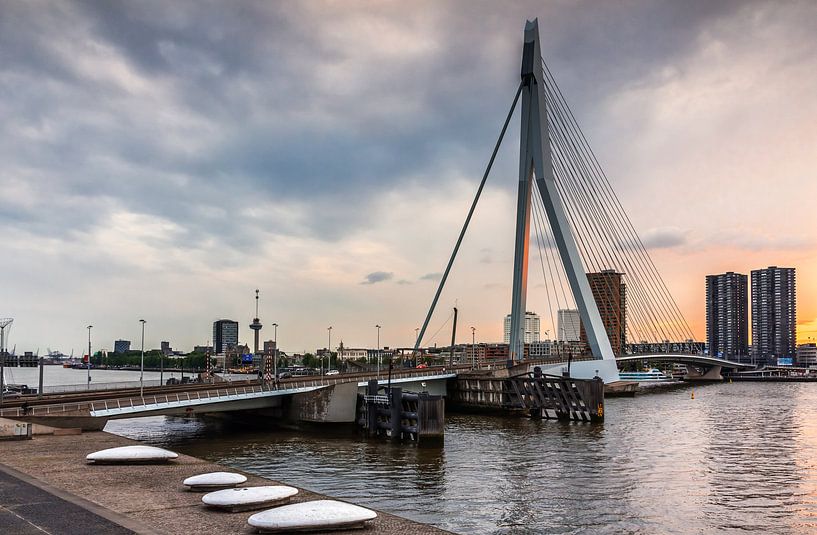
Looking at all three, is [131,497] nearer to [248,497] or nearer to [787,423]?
[248,497]

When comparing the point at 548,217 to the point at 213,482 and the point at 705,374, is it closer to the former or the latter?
the point at 213,482

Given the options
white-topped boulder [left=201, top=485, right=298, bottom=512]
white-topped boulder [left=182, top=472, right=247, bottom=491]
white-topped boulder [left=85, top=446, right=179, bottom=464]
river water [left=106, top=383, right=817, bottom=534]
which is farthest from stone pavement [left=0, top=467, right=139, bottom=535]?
river water [left=106, top=383, right=817, bottom=534]

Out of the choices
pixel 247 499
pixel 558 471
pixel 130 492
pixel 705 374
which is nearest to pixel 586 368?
pixel 558 471

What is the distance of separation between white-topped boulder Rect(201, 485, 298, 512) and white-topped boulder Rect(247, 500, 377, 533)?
1.77 meters

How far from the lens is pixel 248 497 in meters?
16.8

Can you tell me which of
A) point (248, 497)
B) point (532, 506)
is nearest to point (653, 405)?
point (532, 506)

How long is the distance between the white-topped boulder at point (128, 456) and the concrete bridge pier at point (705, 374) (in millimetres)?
152241

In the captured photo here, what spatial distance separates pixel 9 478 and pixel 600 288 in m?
171

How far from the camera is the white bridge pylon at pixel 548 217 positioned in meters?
70.0

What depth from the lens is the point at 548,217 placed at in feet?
233

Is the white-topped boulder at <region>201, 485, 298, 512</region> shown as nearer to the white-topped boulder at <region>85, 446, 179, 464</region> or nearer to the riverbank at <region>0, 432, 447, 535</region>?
the riverbank at <region>0, 432, 447, 535</region>

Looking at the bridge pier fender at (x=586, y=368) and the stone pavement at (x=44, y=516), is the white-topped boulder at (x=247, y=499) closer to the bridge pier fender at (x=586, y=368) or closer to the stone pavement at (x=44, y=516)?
the stone pavement at (x=44, y=516)

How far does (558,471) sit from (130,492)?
19.9 m

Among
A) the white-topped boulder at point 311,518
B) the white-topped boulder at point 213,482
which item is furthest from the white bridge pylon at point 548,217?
the white-topped boulder at point 311,518
